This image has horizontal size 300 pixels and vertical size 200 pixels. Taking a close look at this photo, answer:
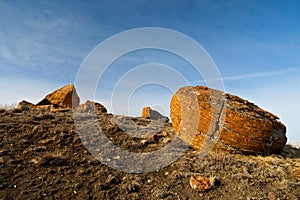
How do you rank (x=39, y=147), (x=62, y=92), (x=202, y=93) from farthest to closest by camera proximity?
(x=62, y=92)
(x=202, y=93)
(x=39, y=147)

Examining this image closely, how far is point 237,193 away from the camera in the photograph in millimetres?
7613

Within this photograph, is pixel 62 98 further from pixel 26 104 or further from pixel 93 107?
pixel 93 107

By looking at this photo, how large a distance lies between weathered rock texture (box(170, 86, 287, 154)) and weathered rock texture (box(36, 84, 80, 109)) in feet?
25.7

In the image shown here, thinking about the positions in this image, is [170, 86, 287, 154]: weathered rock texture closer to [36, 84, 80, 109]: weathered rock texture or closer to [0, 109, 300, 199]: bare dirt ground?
[0, 109, 300, 199]: bare dirt ground

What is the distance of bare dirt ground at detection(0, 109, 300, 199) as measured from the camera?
7418 millimetres

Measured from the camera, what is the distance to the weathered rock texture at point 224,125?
10320mm

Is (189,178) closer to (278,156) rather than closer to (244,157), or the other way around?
(244,157)

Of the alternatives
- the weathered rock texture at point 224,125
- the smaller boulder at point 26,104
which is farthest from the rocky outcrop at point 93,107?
the weathered rock texture at point 224,125

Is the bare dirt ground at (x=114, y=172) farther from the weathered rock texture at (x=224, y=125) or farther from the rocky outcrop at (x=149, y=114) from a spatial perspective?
the rocky outcrop at (x=149, y=114)

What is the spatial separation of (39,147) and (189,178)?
536cm

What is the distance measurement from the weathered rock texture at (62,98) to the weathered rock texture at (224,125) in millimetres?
7844

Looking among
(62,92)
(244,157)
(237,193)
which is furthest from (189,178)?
(62,92)

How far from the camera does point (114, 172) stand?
28.0ft

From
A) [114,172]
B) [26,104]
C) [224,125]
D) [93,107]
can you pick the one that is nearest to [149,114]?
[93,107]
